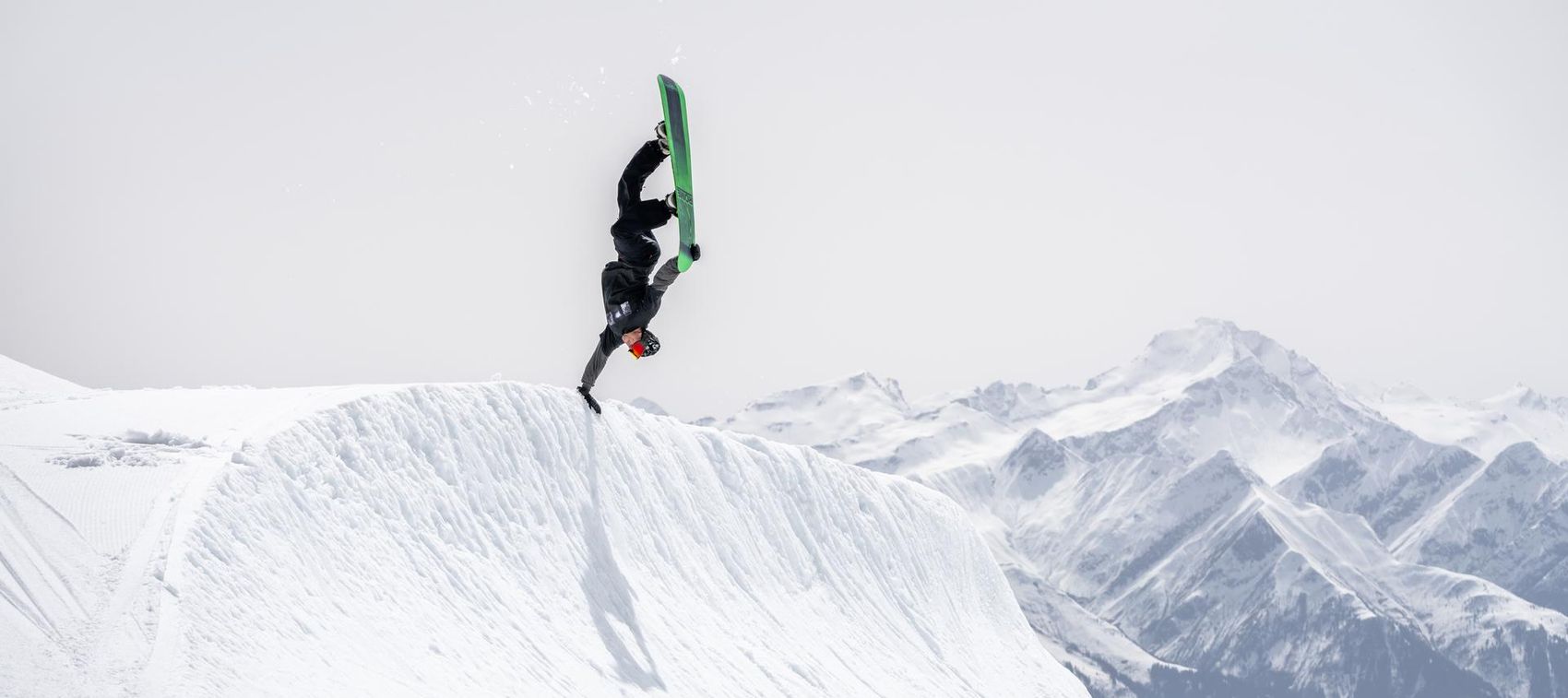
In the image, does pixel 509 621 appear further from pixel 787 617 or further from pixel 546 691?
pixel 787 617

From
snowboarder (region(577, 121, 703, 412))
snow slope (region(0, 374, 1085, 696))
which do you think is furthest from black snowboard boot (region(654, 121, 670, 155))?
snow slope (region(0, 374, 1085, 696))

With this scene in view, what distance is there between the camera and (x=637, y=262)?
20375 mm

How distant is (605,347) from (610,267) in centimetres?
245

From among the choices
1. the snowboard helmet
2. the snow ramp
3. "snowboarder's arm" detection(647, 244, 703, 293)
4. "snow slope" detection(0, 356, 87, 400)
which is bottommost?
the snow ramp

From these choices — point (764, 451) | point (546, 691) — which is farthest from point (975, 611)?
point (546, 691)

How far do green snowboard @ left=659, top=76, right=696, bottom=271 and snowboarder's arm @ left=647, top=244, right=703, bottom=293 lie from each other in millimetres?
118

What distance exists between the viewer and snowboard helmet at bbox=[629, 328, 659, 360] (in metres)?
21.1

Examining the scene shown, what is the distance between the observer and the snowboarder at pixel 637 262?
19.7 m

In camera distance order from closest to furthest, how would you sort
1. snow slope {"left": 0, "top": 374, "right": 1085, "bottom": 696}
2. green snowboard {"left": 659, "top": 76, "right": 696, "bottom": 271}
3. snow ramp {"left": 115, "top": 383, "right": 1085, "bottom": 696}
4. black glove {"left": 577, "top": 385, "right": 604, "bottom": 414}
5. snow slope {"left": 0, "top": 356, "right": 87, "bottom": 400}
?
1. snow slope {"left": 0, "top": 374, "right": 1085, "bottom": 696}
2. snow ramp {"left": 115, "top": 383, "right": 1085, "bottom": 696}
3. green snowboard {"left": 659, "top": 76, "right": 696, "bottom": 271}
4. snow slope {"left": 0, "top": 356, "right": 87, "bottom": 400}
5. black glove {"left": 577, "top": 385, "right": 604, "bottom": 414}

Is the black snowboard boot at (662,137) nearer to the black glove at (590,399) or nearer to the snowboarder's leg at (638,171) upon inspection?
the snowboarder's leg at (638,171)

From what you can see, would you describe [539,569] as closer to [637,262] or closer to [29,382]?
[637,262]

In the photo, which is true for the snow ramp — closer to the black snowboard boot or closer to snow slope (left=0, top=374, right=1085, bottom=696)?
snow slope (left=0, top=374, right=1085, bottom=696)

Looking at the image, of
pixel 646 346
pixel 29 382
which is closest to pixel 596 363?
pixel 646 346

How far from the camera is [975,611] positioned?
4531 centimetres
